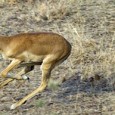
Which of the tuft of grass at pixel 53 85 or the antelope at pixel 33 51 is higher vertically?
the antelope at pixel 33 51

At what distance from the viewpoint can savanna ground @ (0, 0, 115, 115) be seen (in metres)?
8.23

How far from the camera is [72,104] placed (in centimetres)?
830

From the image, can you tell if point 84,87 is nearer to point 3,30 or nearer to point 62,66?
point 62,66

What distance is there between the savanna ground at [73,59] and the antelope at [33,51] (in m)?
0.46

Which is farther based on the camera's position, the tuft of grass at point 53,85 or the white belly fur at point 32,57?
the tuft of grass at point 53,85

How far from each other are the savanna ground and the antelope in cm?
46

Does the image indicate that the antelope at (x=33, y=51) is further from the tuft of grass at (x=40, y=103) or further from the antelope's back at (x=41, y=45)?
the tuft of grass at (x=40, y=103)

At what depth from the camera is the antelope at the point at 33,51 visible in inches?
320

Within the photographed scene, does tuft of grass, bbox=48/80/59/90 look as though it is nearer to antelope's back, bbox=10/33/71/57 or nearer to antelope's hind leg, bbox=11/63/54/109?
antelope's hind leg, bbox=11/63/54/109

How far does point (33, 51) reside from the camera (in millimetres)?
8180

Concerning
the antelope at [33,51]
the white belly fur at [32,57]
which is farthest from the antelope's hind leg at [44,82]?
the white belly fur at [32,57]

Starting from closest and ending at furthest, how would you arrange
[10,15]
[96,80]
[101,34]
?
1. [96,80]
2. [101,34]
3. [10,15]

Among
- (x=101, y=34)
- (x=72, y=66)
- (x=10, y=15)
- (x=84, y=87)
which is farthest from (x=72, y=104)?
(x=10, y=15)

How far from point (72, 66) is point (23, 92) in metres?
1.49
